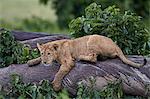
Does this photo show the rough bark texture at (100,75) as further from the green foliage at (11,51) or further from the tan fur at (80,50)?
the green foliage at (11,51)

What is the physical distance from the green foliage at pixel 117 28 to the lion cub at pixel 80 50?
56 cm

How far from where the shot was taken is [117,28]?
32.0 ft

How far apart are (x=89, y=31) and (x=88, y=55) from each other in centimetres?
82

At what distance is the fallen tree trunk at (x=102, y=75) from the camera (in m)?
8.84

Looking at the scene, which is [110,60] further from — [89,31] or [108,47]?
[89,31]

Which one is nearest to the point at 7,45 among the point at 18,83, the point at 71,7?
the point at 18,83

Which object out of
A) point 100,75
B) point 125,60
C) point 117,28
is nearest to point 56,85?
point 100,75

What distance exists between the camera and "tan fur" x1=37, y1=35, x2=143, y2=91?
8961 mm

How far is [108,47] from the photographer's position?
912cm

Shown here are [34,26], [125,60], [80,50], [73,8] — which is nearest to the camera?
[125,60]

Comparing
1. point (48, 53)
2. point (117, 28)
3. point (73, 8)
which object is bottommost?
point (73, 8)

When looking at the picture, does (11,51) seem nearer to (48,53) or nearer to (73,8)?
(48,53)

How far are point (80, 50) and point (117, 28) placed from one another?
84 cm

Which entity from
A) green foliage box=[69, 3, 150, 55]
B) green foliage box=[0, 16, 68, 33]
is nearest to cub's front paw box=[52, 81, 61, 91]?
green foliage box=[69, 3, 150, 55]
